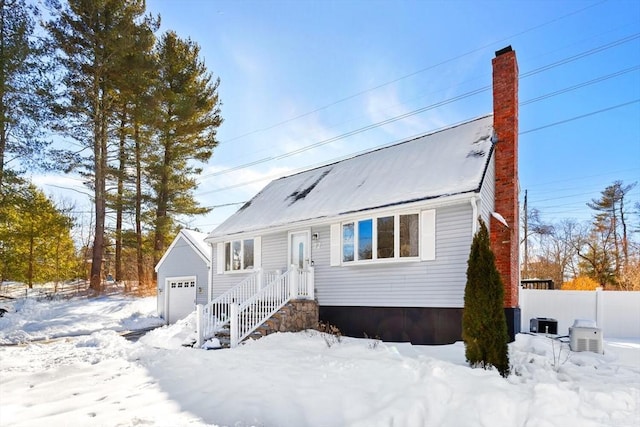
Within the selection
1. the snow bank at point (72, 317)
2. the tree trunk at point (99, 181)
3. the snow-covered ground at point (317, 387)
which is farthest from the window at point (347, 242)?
the tree trunk at point (99, 181)

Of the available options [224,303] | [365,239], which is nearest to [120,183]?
[224,303]

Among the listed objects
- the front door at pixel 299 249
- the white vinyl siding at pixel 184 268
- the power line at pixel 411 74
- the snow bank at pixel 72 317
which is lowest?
the snow bank at pixel 72 317

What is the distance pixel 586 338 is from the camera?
8039mm

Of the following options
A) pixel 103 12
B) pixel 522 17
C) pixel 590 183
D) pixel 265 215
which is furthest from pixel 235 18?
pixel 590 183

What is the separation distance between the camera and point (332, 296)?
36.0 ft

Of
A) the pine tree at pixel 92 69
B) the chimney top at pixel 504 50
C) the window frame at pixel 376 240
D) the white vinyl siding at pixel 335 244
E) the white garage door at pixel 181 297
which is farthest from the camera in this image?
the pine tree at pixel 92 69

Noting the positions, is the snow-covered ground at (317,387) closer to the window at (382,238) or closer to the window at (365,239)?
the window at (382,238)

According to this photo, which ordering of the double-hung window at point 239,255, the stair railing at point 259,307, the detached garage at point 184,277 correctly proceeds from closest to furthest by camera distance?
the stair railing at point 259,307 → the double-hung window at point 239,255 → the detached garage at point 184,277

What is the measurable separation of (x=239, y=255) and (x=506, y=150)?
9158mm

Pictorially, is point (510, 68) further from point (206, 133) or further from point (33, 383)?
point (206, 133)

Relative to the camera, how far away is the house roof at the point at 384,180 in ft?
30.7

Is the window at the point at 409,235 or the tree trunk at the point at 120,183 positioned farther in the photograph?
the tree trunk at the point at 120,183

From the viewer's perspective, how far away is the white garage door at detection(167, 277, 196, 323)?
54.6 ft

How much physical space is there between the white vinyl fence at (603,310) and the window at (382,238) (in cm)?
491
